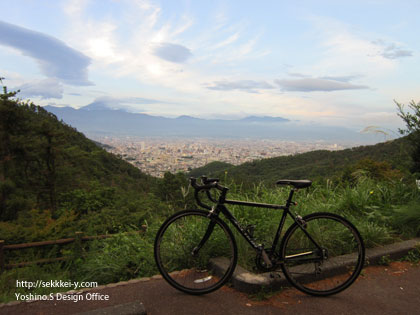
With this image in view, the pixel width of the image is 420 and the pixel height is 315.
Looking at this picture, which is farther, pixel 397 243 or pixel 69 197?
pixel 69 197

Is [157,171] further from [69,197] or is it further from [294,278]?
[294,278]

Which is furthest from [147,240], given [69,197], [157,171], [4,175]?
[157,171]

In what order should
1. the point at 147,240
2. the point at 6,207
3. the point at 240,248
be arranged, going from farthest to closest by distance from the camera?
the point at 6,207 → the point at 147,240 → the point at 240,248

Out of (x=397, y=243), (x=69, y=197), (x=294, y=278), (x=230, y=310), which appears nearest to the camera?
(x=230, y=310)

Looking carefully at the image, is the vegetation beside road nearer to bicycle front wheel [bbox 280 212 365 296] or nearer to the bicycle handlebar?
bicycle front wheel [bbox 280 212 365 296]

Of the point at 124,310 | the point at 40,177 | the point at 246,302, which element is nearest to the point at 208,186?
the point at 246,302

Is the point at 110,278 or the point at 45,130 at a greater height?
the point at 45,130

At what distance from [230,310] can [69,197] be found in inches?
944

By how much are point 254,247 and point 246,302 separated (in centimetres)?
48

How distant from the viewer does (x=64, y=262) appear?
6617 millimetres

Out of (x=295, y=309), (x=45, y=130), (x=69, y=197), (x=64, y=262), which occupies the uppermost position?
(x=45, y=130)

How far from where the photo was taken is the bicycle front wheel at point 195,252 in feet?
9.57

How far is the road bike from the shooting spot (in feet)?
9.51

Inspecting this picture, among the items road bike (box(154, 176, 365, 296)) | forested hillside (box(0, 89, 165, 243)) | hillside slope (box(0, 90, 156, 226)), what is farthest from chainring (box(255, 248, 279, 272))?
hillside slope (box(0, 90, 156, 226))
